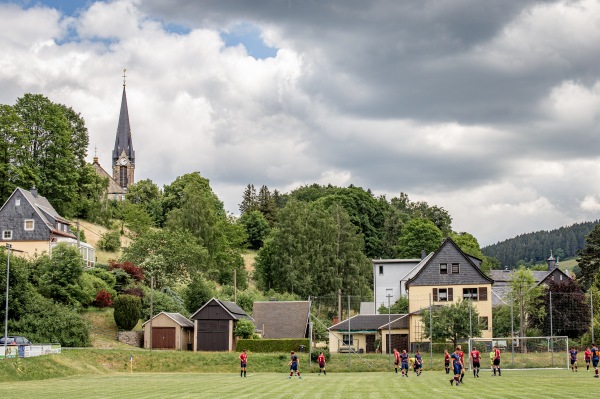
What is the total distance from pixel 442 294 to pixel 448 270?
2301mm

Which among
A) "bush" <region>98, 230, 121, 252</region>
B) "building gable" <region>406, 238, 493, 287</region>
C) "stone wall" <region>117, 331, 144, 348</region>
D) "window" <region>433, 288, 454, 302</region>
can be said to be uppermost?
"bush" <region>98, 230, 121, 252</region>

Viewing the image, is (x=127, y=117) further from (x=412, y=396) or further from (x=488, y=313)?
(x=412, y=396)

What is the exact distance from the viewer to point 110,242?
105438 mm

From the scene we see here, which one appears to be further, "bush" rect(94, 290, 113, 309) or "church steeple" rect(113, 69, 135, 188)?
"church steeple" rect(113, 69, 135, 188)

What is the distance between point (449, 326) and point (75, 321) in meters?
28.7

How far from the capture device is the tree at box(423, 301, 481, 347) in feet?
214

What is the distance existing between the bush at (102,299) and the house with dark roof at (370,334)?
20.2 metres

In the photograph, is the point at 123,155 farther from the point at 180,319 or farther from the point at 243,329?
the point at 243,329

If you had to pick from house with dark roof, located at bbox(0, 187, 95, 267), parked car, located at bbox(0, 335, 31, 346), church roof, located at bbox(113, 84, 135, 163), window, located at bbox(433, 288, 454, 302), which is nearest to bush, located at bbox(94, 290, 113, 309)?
house with dark roof, located at bbox(0, 187, 95, 267)

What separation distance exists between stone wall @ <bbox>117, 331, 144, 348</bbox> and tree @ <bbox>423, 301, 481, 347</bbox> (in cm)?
2400

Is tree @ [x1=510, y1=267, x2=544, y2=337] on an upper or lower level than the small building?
upper

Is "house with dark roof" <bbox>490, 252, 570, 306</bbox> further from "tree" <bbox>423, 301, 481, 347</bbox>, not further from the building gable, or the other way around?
"tree" <bbox>423, 301, 481, 347</bbox>

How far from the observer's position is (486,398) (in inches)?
1193

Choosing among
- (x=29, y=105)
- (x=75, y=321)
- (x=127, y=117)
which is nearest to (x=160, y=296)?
(x=75, y=321)
